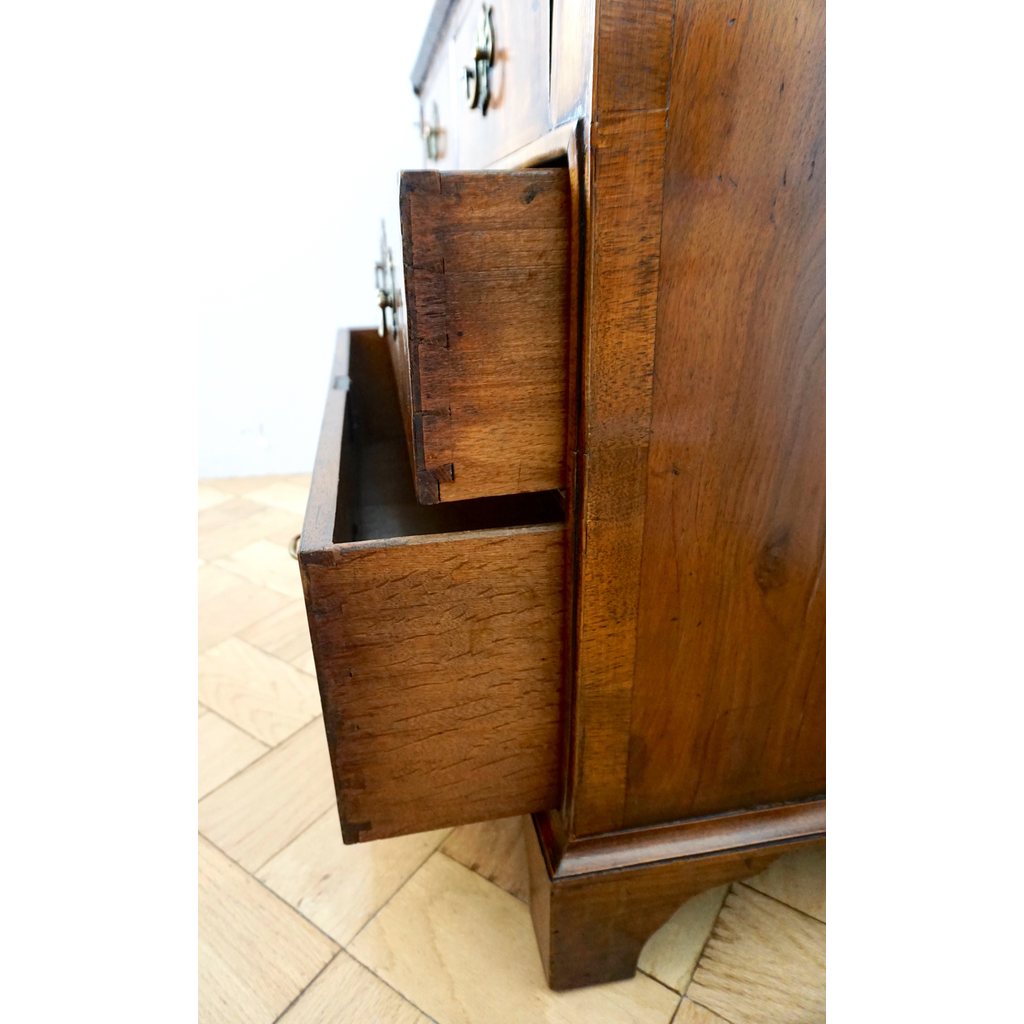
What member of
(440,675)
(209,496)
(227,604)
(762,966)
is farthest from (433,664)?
(209,496)

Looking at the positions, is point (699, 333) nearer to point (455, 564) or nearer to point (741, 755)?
point (455, 564)

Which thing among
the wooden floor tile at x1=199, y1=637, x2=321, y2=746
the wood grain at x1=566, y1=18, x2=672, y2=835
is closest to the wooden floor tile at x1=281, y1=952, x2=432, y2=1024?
the wood grain at x1=566, y1=18, x2=672, y2=835

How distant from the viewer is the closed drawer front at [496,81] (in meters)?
0.47

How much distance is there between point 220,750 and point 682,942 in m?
0.62

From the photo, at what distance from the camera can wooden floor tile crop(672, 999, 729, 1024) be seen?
0.59 meters

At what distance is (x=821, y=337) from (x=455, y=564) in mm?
276

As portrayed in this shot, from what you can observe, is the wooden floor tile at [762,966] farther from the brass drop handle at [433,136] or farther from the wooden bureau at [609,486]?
the brass drop handle at [433,136]

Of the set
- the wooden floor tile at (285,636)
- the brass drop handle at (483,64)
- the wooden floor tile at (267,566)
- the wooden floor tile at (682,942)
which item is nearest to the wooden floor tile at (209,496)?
the wooden floor tile at (267,566)

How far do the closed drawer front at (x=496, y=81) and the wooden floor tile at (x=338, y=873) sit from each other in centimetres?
72

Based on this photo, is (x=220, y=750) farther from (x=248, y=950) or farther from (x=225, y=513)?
(x=225, y=513)

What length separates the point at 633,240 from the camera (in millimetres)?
379

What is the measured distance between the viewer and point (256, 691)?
104 centimetres

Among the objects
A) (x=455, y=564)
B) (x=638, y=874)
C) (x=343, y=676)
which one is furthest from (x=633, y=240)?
(x=638, y=874)

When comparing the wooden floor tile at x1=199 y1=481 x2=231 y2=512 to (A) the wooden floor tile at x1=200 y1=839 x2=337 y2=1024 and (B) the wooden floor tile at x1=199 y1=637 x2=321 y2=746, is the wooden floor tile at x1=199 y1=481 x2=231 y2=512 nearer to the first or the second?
(B) the wooden floor tile at x1=199 y1=637 x2=321 y2=746
